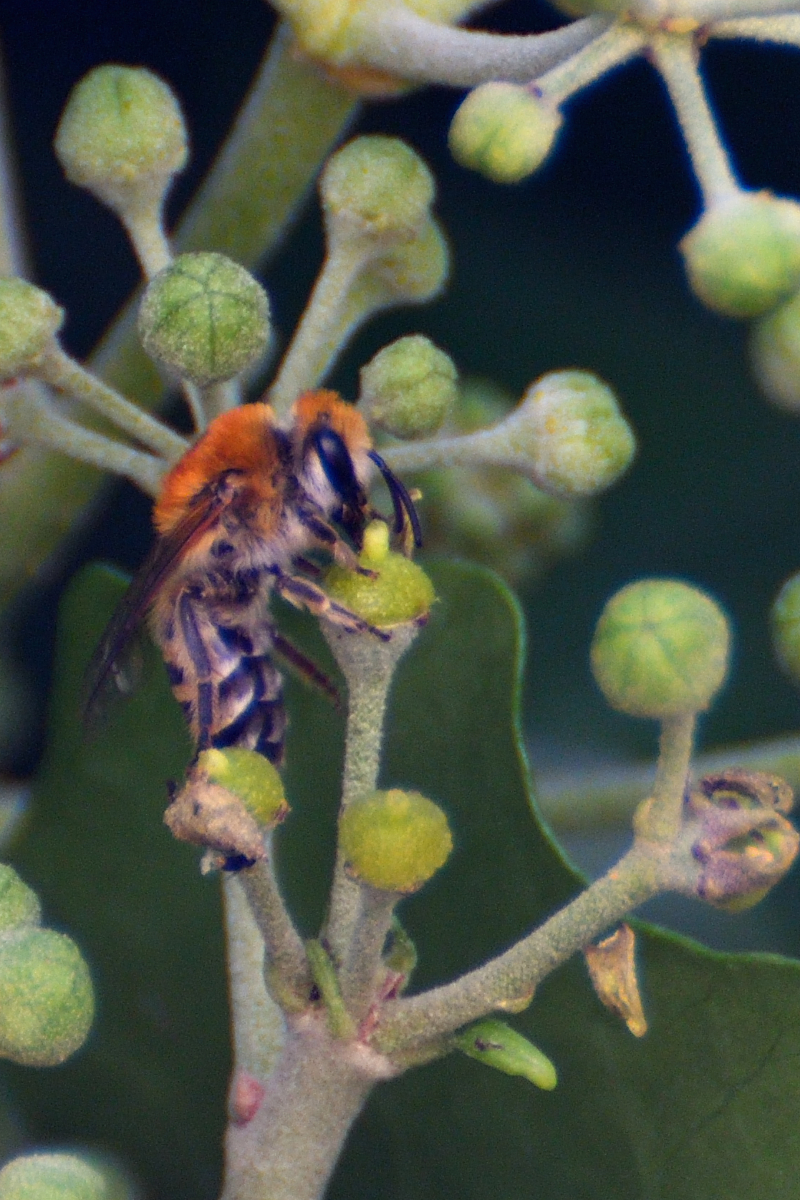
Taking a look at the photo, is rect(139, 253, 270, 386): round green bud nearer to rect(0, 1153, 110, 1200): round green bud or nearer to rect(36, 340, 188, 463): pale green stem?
rect(36, 340, 188, 463): pale green stem

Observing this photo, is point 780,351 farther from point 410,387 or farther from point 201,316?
point 201,316

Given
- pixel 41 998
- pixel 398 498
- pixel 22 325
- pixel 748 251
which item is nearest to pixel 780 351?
pixel 748 251

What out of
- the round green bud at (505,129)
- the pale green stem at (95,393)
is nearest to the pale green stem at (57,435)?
the pale green stem at (95,393)

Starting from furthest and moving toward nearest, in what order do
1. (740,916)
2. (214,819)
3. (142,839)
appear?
(740,916), (142,839), (214,819)

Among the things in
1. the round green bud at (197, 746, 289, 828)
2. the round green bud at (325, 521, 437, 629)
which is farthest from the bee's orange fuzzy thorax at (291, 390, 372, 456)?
the round green bud at (197, 746, 289, 828)

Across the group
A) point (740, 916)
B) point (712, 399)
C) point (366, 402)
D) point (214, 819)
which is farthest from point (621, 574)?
point (214, 819)

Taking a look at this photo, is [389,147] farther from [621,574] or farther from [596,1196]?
[596,1196]

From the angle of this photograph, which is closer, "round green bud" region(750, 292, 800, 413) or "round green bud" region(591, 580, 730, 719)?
"round green bud" region(591, 580, 730, 719)
